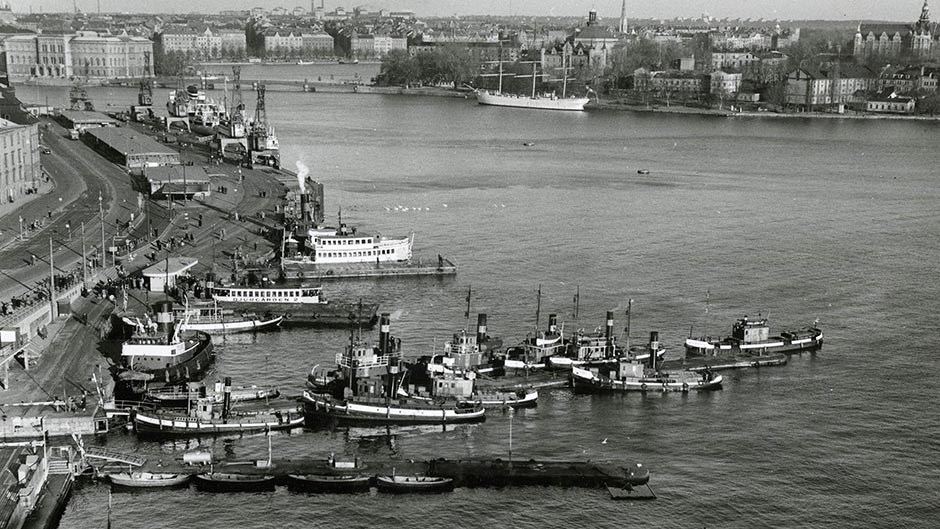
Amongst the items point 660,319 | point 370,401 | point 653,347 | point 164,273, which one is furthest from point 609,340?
point 164,273

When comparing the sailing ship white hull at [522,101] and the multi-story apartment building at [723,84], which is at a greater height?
the multi-story apartment building at [723,84]

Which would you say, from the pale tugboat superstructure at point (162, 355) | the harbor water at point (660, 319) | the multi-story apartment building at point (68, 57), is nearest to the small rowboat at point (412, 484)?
the harbor water at point (660, 319)

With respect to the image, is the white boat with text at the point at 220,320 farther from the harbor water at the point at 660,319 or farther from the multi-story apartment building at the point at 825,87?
the multi-story apartment building at the point at 825,87

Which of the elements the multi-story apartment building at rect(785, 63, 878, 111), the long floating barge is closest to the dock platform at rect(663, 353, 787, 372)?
the long floating barge

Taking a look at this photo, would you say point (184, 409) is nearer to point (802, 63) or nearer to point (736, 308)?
point (736, 308)

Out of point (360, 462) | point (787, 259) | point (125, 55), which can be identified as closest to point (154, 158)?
point (787, 259)

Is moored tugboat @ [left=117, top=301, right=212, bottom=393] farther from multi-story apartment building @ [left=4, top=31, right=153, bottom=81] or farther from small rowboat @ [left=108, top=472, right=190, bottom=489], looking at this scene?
multi-story apartment building @ [left=4, top=31, right=153, bottom=81]
